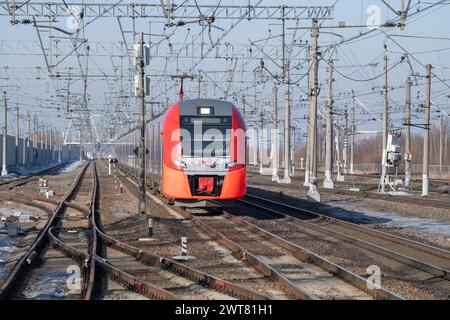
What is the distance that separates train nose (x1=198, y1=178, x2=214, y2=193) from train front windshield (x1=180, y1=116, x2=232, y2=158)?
2.21ft

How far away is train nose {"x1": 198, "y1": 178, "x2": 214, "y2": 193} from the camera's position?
2067cm

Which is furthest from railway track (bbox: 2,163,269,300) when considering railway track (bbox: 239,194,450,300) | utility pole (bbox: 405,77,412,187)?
utility pole (bbox: 405,77,412,187)

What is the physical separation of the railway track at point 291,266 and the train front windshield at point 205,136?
2.14 metres

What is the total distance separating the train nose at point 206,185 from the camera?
20672mm

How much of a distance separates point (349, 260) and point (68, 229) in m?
8.63

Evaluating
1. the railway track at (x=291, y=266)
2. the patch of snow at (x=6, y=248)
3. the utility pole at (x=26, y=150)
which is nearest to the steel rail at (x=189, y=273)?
the railway track at (x=291, y=266)

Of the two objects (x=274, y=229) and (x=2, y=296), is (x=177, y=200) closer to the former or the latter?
(x=274, y=229)

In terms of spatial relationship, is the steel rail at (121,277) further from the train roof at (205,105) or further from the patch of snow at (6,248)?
the train roof at (205,105)

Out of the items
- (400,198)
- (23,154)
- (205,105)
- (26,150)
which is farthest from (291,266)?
(26,150)

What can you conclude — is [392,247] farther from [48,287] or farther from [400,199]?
[400,199]

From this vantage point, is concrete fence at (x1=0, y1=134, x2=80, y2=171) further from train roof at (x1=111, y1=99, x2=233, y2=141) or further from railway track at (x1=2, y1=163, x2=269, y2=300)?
railway track at (x1=2, y1=163, x2=269, y2=300)

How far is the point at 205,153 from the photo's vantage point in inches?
816

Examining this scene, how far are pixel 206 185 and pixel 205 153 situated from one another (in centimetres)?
90
